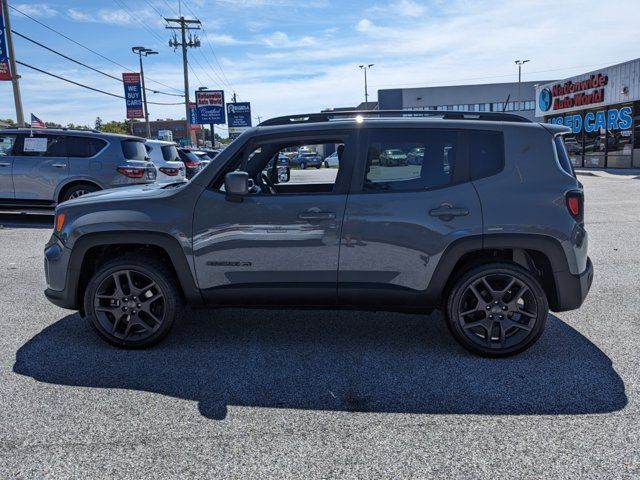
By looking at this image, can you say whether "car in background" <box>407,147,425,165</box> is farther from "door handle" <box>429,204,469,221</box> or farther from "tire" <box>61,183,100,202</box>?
"tire" <box>61,183,100,202</box>

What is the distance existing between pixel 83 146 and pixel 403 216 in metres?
8.78

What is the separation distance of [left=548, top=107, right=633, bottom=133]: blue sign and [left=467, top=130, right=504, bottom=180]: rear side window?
27213mm

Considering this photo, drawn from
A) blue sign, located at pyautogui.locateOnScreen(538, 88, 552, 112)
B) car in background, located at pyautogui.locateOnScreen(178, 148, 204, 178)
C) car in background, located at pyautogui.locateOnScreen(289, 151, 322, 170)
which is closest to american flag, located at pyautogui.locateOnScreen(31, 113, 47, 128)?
car in background, located at pyautogui.locateOnScreen(178, 148, 204, 178)

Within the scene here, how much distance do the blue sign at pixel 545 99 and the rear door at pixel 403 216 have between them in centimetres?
3447

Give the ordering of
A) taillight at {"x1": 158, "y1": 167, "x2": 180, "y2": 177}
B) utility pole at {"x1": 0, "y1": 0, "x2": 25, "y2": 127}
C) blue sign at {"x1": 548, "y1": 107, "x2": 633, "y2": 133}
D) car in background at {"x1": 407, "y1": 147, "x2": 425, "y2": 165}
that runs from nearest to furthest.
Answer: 1. car in background at {"x1": 407, "y1": 147, "x2": 425, "y2": 165}
2. taillight at {"x1": 158, "y1": 167, "x2": 180, "y2": 177}
3. utility pole at {"x1": 0, "y1": 0, "x2": 25, "y2": 127}
4. blue sign at {"x1": 548, "y1": 107, "x2": 633, "y2": 133}

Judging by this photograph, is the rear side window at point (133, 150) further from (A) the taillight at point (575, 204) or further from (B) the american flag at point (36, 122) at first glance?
(B) the american flag at point (36, 122)

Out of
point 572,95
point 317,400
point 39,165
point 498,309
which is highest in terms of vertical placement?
point 572,95

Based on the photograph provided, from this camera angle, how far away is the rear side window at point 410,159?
4.02 meters

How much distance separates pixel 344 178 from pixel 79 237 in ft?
6.99

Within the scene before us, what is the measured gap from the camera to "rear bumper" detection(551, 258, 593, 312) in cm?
395

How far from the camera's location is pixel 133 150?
1091 cm

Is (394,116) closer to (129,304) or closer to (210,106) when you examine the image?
(129,304)

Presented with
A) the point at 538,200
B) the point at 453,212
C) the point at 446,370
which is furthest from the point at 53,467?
the point at 538,200

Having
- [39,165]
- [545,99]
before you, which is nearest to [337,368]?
[39,165]
